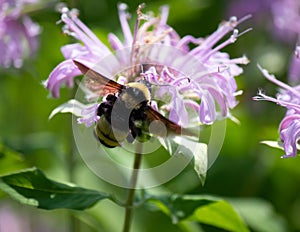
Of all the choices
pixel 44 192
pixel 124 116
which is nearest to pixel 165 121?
pixel 124 116

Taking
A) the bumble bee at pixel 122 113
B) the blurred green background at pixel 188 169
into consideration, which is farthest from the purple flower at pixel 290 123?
the blurred green background at pixel 188 169

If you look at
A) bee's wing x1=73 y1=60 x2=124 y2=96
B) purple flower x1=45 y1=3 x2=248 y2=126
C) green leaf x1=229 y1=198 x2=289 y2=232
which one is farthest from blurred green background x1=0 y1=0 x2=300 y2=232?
bee's wing x1=73 y1=60 x2=124 y2=96

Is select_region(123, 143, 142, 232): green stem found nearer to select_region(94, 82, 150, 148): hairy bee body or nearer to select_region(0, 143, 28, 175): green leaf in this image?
select_region(94, 82, 150, 148): hairy bee body

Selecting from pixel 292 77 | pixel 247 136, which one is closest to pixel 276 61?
pixel 247 136

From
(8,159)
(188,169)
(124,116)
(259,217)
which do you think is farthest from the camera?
(188,169)

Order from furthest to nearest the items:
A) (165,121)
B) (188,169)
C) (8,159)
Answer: (188,169), (8,159), (165,121)

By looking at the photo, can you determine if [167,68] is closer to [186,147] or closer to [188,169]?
[186,147]
